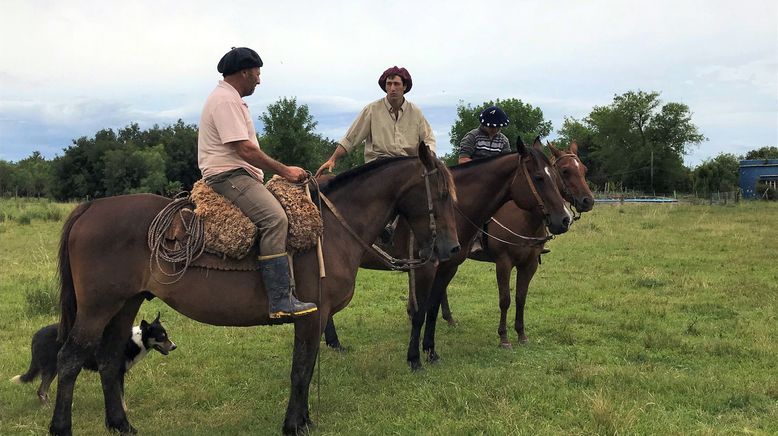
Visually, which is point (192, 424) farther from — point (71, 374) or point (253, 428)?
point (71, 374)

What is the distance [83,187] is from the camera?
52.2m

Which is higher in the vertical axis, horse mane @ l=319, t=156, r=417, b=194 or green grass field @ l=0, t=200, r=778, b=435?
horse mane @ l=319, t=156, r=417, b=194

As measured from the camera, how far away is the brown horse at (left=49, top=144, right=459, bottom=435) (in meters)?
4.05

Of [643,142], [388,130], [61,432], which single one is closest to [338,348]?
[388,130]

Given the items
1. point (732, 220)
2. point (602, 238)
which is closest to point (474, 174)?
point (602, 238)

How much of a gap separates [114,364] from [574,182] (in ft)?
19.0

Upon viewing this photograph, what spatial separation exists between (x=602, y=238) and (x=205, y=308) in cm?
1607

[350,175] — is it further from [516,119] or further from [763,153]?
[763,153]

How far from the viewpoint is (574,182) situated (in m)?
7.06

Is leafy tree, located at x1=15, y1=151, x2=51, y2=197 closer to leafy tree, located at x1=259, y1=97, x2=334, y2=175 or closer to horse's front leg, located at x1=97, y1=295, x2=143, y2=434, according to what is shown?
leafy tree, located at x1=259, y1=97, x2=334, y2=175

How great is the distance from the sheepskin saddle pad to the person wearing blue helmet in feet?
12.0

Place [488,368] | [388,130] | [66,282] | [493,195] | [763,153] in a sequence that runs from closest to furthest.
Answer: [66,282] < [488,368] < [493,195] < [388,130] < [763,153]

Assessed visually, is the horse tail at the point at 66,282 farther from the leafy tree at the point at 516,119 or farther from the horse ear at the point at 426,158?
the leafy tree at the point at 516,119

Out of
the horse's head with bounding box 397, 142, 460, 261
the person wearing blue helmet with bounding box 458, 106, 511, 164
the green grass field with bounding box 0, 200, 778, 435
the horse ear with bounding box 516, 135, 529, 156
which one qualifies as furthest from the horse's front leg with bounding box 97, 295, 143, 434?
the person wearing blue helmet with bounding box 458, 106, 511, 164
